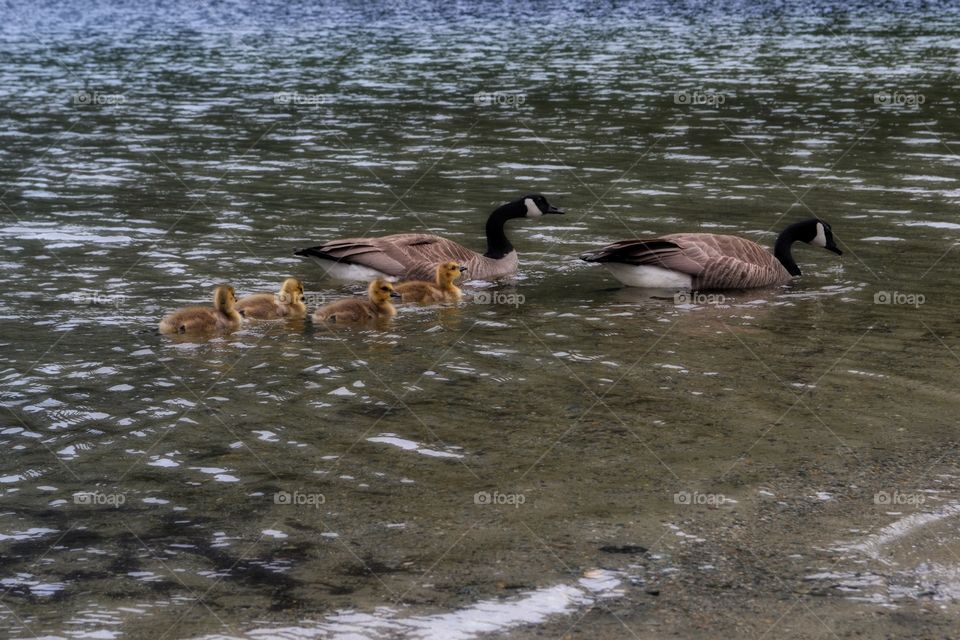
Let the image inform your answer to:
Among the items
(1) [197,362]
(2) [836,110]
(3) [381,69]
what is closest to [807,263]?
(1) [197,362]

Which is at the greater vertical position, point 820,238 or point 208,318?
point 208,318

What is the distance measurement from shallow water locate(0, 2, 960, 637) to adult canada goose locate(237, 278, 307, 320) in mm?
129

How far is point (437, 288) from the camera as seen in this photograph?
44.3 feet

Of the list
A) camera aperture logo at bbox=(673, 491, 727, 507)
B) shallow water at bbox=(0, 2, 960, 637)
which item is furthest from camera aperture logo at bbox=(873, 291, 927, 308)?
camera aperture logo at bbox=(673, 491, 727, 507)

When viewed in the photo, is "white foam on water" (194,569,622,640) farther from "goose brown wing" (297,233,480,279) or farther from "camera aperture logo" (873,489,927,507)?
"goose brown wing" (297,233,480,279)

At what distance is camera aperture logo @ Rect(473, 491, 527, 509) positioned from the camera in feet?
25.9

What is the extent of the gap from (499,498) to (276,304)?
5.10m

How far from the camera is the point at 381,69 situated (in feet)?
118

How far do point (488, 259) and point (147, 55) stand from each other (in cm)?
2925

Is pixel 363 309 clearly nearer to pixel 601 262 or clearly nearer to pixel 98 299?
pixel 601 262

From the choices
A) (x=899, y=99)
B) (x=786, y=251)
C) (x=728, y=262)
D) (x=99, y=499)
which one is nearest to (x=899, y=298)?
(x=786, y=251)

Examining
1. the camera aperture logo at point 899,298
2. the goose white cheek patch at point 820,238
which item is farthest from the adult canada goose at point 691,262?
the camera aperture logo at point 899,298

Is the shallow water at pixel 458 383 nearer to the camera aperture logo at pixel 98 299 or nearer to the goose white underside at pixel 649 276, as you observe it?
the camera aperture logo at pixel 98 299

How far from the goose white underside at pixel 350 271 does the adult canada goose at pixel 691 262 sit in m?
2.37
